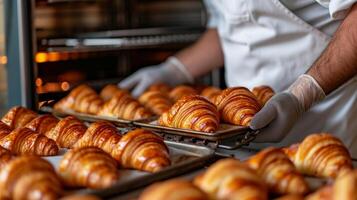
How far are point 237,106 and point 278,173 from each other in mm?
552

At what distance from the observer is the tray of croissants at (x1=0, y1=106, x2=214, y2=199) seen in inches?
42.8

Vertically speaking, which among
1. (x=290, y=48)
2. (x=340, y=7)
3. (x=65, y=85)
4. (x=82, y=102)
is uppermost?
(x=340, y=7)

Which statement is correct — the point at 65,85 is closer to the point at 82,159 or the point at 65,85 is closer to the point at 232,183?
the point at 82,159

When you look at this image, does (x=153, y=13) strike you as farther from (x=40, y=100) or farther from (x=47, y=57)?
(x=40, y=100)

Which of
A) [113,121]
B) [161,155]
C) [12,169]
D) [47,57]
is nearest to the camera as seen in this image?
[12,169]

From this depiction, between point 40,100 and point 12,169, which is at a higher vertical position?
point 12,169

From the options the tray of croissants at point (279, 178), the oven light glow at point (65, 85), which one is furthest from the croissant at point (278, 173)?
the oven light glow at point (65, 85)

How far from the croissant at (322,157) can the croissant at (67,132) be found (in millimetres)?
628

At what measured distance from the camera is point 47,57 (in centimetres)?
251

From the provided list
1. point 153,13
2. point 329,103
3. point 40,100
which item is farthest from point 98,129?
point 153,13

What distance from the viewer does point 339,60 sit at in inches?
69.1

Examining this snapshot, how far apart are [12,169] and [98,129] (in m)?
0.39

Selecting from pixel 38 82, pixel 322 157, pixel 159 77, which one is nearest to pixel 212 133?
pixel 322 157

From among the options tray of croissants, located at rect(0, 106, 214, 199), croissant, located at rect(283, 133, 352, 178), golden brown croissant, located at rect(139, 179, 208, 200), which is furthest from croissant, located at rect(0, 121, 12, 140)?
croissant, located at rect(283, 133, 352, 178)
